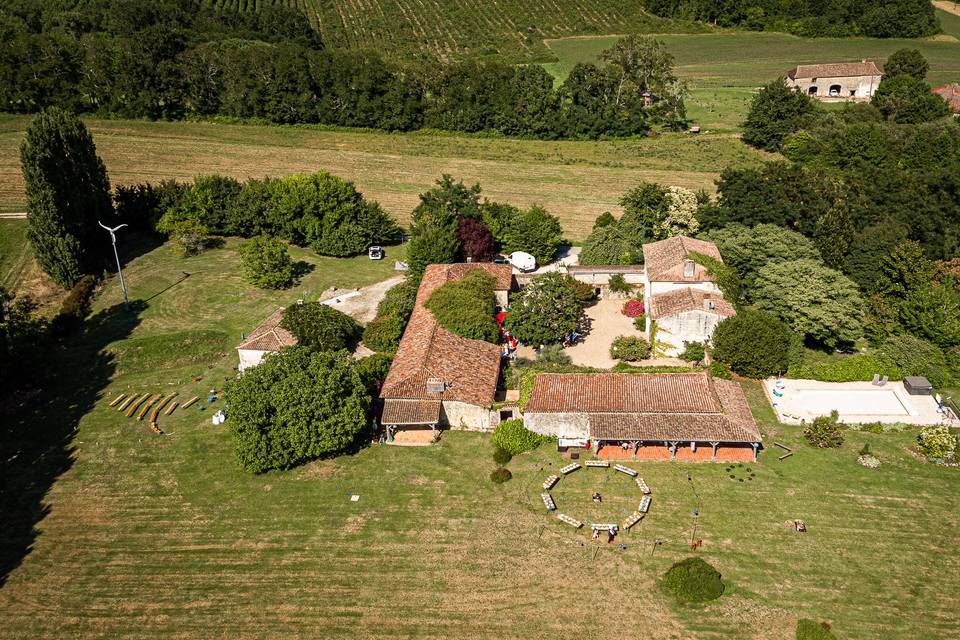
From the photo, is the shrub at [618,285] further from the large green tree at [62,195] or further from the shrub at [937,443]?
the large green tree at [62,195]

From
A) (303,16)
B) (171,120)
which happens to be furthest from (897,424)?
(303,16)

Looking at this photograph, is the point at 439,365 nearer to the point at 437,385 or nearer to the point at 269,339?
the point at 437,385

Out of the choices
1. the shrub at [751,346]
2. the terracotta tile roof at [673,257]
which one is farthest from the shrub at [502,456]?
the terracotta tile roof at [673,257]

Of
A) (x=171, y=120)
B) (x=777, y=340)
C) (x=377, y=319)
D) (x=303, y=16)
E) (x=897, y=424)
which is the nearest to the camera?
(x=897, y=424)

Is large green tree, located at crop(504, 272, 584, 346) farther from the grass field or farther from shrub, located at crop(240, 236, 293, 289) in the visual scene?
shrub, located at crop(240, 236, 293, 289)

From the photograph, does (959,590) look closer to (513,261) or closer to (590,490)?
(590,490)

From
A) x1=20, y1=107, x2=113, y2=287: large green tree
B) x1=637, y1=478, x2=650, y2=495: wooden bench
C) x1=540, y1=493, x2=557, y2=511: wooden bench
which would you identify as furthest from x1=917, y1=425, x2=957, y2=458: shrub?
x1=20, y1=107, x2=113, y2=287: large green tree

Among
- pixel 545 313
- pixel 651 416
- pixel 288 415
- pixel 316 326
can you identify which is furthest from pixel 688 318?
pixel 288 415
